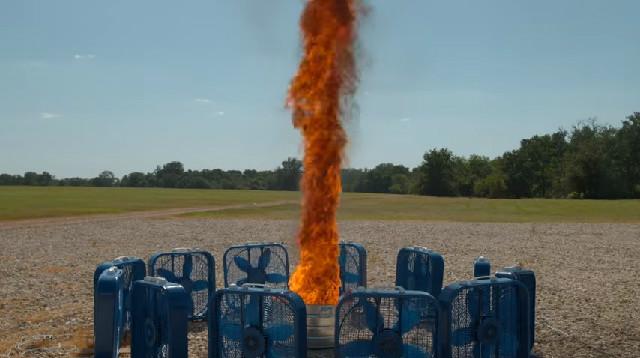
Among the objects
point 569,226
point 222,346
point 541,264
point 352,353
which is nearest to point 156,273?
point 222,346

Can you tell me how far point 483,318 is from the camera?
8711mm

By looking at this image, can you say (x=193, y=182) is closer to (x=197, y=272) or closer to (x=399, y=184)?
(x=399, y=184)

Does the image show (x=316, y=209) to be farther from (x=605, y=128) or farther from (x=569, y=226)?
(x=605, y=128)

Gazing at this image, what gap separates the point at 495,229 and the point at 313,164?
3145cm

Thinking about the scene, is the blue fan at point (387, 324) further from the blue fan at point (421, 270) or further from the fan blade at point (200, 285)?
the fan blade at point (200, 285)

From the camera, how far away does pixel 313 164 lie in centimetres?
1189

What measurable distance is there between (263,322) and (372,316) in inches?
56.5

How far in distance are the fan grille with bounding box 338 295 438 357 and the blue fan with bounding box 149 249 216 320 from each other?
541cm

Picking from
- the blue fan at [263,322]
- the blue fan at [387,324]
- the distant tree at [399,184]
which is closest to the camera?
the blue fan at [387,324]

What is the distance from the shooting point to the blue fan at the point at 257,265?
13695 millimetres

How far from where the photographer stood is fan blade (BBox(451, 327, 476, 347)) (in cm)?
858

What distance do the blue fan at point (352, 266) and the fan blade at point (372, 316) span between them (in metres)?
5.85

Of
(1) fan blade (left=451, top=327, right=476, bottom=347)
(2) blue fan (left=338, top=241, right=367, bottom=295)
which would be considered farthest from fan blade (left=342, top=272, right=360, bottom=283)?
(1) fan blade (left=451, top=327, right=476, bottom=347)

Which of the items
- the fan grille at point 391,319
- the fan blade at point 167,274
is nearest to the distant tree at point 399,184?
the fan blade at point 167,274
